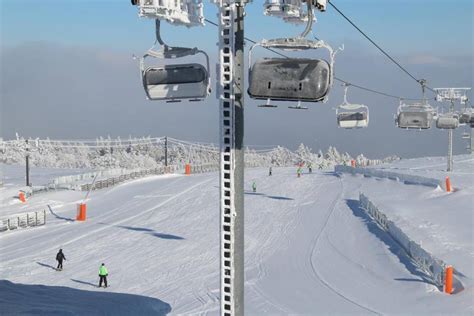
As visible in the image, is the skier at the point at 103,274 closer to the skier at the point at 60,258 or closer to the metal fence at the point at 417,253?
the skier at the point at 60,258

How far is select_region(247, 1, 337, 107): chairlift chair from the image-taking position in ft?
20.4

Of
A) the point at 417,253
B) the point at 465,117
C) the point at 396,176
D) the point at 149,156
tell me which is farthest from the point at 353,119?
the point at 149,156

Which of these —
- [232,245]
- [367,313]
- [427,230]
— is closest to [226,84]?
[232,245]

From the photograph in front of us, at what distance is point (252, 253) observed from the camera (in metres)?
25.2

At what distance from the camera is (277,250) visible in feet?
84.2

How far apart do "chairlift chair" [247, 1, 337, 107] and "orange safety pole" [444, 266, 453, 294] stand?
1276cm

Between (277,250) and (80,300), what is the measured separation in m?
10.3

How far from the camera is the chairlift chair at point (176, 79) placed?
6781mm

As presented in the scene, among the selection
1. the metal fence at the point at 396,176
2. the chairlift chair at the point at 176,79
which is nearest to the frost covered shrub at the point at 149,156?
the metal fence at the point at 396,176

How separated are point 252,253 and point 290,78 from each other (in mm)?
19565

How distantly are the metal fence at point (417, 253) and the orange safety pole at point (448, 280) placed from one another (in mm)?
334

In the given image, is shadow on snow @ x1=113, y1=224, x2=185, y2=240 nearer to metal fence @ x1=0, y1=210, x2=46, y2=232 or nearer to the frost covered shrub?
metal fence @ x1=0, y1=210, x2=46, y2=232

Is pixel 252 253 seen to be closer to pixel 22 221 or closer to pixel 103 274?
pixel 103 274

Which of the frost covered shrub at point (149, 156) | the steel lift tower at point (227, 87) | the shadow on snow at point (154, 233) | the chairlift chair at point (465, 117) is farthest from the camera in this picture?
the frost covered shrub at point (149, 156)
